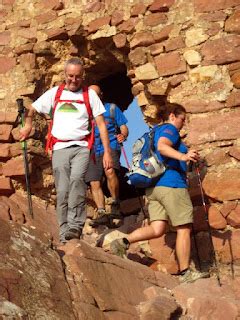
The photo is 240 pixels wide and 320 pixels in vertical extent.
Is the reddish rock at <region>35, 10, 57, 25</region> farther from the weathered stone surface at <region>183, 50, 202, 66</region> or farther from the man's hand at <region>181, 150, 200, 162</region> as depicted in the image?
the man's hand at <region>181, 150, 200, 162</region>

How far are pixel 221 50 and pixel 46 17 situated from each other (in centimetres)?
231

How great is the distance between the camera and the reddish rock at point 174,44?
635cm

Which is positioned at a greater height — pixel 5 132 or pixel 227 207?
pixel 5 132

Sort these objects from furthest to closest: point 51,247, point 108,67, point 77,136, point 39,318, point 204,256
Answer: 1. point 108,67
2. point 204,256
3. point 77,136
4. point 51,247
5. point 39,318

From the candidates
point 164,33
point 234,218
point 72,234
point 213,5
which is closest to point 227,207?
point 234,218

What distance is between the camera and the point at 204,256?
→ 573 cm

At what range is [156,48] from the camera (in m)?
6.46

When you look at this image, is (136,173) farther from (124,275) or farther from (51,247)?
(51,247)

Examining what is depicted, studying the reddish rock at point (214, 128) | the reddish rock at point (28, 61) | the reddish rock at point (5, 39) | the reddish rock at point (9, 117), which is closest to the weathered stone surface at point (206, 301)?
the reddish rock at point (214, 128)

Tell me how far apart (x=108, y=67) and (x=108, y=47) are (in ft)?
1.83

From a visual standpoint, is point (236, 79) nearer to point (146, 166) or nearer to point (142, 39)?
point (142, 39)

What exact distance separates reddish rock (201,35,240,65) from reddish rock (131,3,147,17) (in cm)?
88

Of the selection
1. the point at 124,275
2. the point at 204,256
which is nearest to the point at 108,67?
the point at 204,256

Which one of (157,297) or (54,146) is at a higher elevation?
(54,146)
